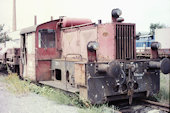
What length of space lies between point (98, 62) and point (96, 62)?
0.05 m

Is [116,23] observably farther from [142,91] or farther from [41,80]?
Answer: [41,80]

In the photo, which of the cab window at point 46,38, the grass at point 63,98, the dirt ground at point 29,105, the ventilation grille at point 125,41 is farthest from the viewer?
the cab window at point 46,38

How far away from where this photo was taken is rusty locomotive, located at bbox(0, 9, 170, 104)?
5262 millimetres

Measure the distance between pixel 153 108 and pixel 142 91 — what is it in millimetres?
578

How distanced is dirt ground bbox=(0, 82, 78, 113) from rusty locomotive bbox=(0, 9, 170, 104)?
1.88 ft

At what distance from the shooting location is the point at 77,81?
5492mm

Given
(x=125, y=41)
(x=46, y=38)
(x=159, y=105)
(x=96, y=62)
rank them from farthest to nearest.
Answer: (x=46, y=38) < (x=125, y=41) < (x=159, y=105) < (x=96, y=62)

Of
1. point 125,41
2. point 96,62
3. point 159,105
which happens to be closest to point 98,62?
point 96,62

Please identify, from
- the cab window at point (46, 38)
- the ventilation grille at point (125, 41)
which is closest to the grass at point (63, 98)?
the ventilation grille at point (125, 41)

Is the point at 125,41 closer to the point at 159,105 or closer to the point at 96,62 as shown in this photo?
the point at 96,62

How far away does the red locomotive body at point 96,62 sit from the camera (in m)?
5.26

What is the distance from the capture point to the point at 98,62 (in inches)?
208

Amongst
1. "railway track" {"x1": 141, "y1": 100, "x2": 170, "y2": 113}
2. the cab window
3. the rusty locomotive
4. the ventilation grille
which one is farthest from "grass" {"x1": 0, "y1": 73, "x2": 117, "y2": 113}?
the cab window

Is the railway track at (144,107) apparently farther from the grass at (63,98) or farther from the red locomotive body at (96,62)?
the grass at (63,98)
